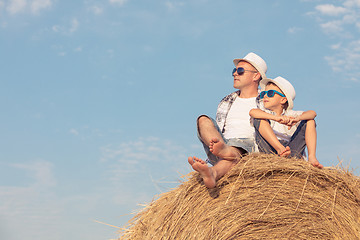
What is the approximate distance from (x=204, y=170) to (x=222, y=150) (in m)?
0.36

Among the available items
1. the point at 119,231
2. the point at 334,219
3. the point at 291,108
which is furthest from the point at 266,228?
the point at 119,231

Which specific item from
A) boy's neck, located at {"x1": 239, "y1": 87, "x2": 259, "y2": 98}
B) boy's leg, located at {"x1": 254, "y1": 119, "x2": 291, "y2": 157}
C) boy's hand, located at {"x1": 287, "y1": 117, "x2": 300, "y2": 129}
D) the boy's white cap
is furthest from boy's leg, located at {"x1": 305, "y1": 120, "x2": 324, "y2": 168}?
boy's neck, located at {"x1": 239, "y1": 87, "x2": 259, "y2": 98}

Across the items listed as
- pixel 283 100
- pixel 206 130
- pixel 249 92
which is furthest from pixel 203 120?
pixel 249 92

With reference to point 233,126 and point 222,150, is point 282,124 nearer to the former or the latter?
point 233,126

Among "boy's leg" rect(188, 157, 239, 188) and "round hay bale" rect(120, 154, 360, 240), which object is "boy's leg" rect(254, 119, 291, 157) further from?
"boy's leg" rect(188, 157, 239, 188)

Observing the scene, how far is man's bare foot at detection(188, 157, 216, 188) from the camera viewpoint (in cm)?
416

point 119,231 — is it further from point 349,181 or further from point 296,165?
point 349,181

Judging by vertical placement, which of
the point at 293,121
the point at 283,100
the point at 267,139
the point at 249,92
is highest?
the point at 249,92

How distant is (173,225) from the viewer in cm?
473

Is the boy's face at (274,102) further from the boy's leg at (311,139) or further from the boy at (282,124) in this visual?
the boy's leg at (311,139)

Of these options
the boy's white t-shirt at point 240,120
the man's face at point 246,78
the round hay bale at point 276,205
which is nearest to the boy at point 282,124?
the round hay bale at point 276,205

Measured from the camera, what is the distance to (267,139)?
192 inches

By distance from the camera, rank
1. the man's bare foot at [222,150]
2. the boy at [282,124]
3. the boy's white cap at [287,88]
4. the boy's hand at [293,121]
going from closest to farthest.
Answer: the man's bare foot at [222,150] < the boy at [282,124] < the boy's hand at [293,121] < the boy's white cap at [287,88]

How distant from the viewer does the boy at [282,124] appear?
482 cm
